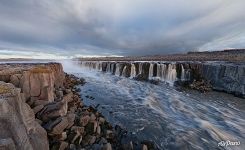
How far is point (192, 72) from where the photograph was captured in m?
30.8

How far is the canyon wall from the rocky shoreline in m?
18.3

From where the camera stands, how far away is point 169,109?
1545 centimetres

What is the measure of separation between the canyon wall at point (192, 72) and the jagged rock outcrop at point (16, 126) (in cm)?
2147

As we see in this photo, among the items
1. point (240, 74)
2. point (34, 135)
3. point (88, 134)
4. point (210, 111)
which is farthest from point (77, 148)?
point (240, 74)

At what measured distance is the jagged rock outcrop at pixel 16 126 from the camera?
5.14 m

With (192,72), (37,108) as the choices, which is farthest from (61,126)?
(192,72)

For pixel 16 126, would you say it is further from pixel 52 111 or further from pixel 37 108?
pixel 52 111

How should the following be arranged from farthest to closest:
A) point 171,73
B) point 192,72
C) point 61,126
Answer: point 171,73
point 192,72
point 61,126

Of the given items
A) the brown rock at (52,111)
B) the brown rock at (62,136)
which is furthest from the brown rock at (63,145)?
the brown rock at (52,111)

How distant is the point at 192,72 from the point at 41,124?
26.2m

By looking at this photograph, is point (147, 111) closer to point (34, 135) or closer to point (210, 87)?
point (34, 135)

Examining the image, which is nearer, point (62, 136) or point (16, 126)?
point (16, 126)

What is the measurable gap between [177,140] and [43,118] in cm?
590

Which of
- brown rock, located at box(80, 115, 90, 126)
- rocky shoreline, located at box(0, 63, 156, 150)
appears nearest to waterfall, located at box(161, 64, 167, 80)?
rocky shoreline, located at box(0, 63, 156, 150)
